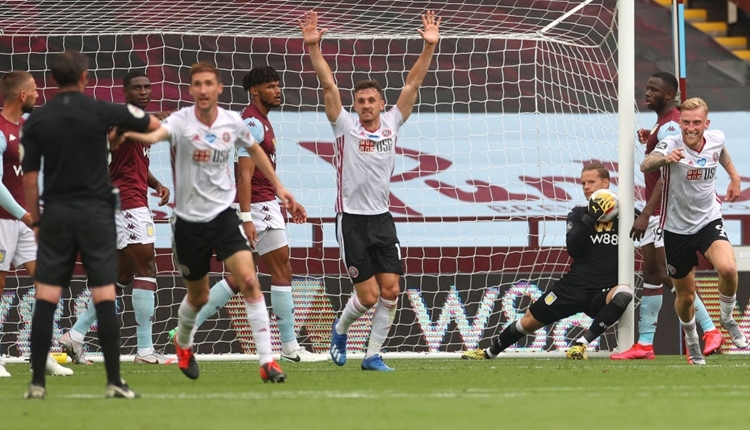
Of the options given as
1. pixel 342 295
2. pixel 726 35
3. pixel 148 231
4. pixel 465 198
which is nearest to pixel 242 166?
pixel 148 231

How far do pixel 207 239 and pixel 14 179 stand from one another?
2.03 metres

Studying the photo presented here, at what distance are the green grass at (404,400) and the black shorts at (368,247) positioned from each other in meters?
0.67

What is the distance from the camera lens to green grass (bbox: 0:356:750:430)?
17.4 feet

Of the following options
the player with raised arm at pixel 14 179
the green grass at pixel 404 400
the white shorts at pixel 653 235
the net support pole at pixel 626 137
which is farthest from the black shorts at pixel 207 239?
the white shorts at pixel 653 235

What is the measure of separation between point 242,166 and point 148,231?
152 cm

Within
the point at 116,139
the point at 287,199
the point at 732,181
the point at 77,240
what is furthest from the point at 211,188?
the point at 732,181

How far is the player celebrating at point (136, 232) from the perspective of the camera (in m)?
10.1

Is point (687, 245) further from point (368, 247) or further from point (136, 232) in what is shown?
point (136, 232)

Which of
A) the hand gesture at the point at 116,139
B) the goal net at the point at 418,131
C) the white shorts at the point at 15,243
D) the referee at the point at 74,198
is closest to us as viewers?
the referee at the point at 74,198

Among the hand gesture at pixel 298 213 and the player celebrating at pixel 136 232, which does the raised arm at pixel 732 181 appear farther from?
the player celebrating at pixel 136 232

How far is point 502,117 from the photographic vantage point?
15.6 metres

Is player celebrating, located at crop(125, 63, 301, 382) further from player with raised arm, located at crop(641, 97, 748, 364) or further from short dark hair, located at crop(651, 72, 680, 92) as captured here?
short dark hair, located at crop(651, 72, 680, 92)

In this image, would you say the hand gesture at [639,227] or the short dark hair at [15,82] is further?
the hand gesture at [639,227]

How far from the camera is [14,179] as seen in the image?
8.85 meters
